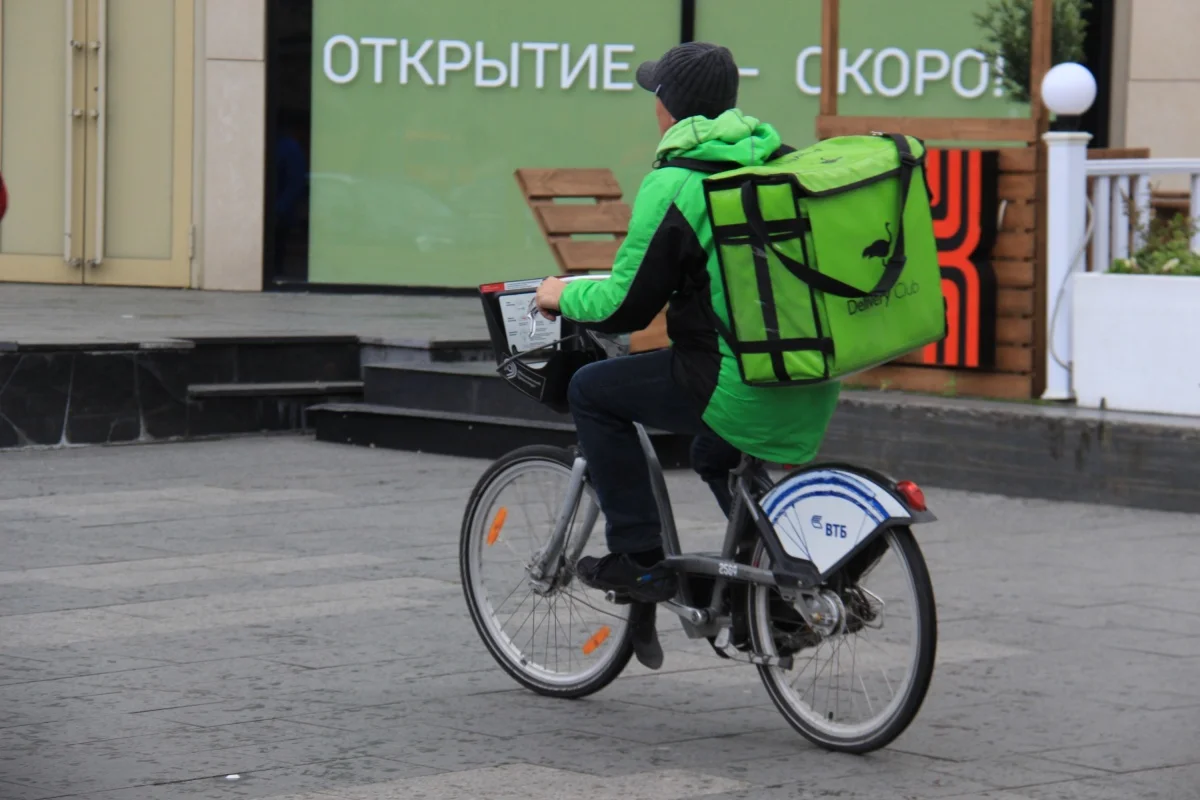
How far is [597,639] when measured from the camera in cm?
550

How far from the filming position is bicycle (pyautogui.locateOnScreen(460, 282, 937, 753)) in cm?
475

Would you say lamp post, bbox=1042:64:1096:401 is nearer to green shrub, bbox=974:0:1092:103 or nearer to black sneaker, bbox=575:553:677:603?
green shrub, bbox=974:0:1092:103

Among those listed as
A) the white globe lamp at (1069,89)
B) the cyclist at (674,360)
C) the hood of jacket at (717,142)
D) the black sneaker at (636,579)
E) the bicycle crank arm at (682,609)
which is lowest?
the bicycle crank arm at (682,609)

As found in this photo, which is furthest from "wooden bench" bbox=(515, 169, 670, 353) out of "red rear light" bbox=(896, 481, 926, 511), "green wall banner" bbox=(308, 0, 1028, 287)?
"red rear light" bbox=(896, 481, 926, 511)

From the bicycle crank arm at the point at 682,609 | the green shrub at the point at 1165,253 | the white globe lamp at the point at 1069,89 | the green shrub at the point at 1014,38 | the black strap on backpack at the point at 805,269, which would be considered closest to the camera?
the black strap on backpack at the point at 805,269

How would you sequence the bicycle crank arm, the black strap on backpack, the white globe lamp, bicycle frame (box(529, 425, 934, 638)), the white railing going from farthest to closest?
1. the white railing
2. the white globe lamp
3. the bicycle crank arm
4. bicycle frame (box(529, 425, 934, 638))
5. the black strap on backpack

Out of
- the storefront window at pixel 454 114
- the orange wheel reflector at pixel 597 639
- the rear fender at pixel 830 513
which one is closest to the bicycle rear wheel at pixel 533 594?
the orange wheel reflector at pixel 597 639

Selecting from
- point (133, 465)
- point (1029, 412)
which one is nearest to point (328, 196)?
point (133, 465)

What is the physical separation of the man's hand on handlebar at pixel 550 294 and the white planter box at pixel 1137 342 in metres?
4.90

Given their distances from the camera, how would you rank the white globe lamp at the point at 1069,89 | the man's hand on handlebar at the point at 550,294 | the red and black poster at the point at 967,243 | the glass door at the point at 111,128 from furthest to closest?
the glass door at the point at 111,128 → the red and black poster at the point at 967,243 → the white globe lamp at the point at 1069,89 → the man's hand on handlebar at the point at 550,294

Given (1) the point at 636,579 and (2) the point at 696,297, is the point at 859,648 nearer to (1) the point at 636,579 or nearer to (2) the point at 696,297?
(1) the point at 636,579

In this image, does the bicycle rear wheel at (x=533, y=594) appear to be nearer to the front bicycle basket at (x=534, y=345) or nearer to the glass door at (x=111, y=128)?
the front bicycle basket at (x=534, y=345)

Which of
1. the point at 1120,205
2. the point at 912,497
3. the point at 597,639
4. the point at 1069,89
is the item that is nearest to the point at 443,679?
the point at 597,639

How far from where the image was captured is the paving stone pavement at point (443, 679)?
4.70m
